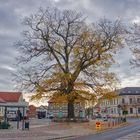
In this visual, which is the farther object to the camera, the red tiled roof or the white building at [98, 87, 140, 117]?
the white building at [98, 87, 140, 117]

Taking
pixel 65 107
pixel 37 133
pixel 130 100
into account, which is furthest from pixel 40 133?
pixel 130 100

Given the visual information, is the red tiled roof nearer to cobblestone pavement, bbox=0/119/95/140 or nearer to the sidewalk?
the sidewalk

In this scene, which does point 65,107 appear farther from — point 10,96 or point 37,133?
point 37,133

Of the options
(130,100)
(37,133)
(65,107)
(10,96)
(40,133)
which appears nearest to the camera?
(37,133)

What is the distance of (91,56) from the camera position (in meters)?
60.6

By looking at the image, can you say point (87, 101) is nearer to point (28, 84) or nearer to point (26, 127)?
point (28, 84)

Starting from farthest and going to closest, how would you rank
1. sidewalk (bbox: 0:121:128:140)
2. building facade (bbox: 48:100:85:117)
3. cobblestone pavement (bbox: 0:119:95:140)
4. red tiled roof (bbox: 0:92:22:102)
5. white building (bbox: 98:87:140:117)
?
1. white building (bbox: 98:87:140:117)
2. red tiled roof (bbox: 0:92:22:102)
3. building facade (bbox: 48:100:85:117)
4. sidewalk (bbox: 0:121:128:140)
5. cobblestone pavement (bbox: 0:119:95:140)

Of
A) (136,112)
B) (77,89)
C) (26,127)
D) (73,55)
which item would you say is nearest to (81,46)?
(73,55)

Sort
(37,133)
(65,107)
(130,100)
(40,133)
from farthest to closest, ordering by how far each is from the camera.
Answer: (130,100) < (65,107) < (40,133) < (37,133)

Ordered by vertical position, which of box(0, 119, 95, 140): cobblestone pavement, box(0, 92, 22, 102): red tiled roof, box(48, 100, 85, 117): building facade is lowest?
box(0, 119, 95, 140): cobblestone pavement

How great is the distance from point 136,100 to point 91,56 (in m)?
112

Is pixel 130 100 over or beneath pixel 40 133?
over

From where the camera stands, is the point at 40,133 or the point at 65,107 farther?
the point at 65,107

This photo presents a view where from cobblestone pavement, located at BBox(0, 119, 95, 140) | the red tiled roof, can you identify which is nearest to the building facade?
cobblestone pavement, located at BBox(0, 119, 95, 140)
